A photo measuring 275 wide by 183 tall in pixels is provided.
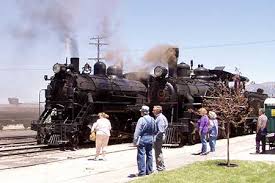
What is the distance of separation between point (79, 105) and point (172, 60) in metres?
5.92

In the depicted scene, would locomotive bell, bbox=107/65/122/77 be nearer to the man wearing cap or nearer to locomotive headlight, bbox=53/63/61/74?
locomotive headlight, bbox=53/63/61/74

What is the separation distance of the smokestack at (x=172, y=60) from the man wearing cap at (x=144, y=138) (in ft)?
40.1

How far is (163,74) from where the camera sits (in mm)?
21797

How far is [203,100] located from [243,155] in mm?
6770

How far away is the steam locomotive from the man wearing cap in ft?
28.0

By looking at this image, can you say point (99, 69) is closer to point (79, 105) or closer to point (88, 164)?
point (79, 105)

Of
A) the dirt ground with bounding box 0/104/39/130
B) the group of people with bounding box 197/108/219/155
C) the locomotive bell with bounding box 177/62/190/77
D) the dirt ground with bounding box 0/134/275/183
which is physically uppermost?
the locomotive bell with bounding box 177/62/190/77

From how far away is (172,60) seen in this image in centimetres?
2483

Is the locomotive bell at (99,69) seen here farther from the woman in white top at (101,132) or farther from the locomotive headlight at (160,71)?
the woman in white top at (101,132)

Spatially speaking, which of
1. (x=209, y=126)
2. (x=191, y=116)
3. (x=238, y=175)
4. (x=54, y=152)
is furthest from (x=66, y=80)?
(x=238, y=175)

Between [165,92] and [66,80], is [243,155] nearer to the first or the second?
[165,92]

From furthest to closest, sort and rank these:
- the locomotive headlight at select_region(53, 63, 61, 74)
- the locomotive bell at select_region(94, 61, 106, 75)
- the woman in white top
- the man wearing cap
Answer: the locomotive bell at select_region(94, 61, 106, 75)
the locomotive headlight at select_region(53, 63, 61, 74)
the woman in white top
the man wearing cap

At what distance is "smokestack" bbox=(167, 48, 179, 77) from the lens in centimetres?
2422

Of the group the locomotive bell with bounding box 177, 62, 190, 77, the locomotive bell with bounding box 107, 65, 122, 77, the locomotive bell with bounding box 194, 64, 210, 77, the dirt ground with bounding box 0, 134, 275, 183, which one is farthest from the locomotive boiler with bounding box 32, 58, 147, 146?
the locomotive bell with bounding box 194, 64, 210, 77
